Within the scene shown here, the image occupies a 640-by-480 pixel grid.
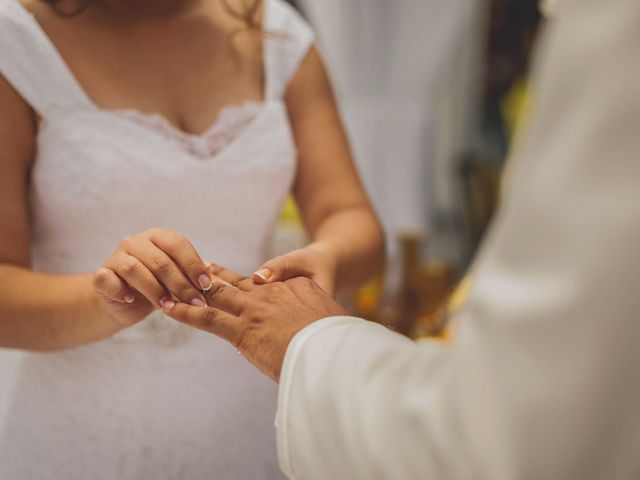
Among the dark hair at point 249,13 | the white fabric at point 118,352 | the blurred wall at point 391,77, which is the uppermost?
the dark hair at point 249,13

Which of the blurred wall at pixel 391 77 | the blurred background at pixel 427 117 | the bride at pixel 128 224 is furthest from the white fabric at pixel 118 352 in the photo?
the blurred wall at pixel 391 77

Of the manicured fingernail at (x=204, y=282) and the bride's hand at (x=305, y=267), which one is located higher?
the manicured fingernail at (x=204, y=282)

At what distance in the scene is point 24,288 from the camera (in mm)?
758

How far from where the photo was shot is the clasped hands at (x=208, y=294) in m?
0.63

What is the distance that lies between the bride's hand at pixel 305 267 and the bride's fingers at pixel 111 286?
4.7 inches

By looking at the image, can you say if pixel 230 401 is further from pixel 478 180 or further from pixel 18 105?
pixel 478 180

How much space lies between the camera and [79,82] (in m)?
0.82

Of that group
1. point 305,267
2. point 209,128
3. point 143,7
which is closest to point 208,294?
point 305,267

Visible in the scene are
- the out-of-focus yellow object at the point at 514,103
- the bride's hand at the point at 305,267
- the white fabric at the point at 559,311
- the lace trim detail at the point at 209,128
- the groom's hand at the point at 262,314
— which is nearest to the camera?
the white fabric at the point at 559,311

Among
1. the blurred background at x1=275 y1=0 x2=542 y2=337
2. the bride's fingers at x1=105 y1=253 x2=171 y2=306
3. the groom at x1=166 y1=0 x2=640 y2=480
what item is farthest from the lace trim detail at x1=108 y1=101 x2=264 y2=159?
the blurred background at x1=275 y1=0 x2=542 y2=337

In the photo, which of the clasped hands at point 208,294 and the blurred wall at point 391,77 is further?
the blurred wall at point 391,77

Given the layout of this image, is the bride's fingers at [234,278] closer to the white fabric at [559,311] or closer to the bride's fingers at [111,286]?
the bride's fingers at [111,286]

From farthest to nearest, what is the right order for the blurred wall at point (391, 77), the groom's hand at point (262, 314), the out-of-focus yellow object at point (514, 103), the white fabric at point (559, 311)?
the out-of-focus yellow object at point (514, 103)
the blurred wall at point (391, 77)
the groom's hand at point (262, 314)
the white fabric at point (559, 311)

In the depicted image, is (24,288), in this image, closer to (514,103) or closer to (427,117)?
(427,117)
